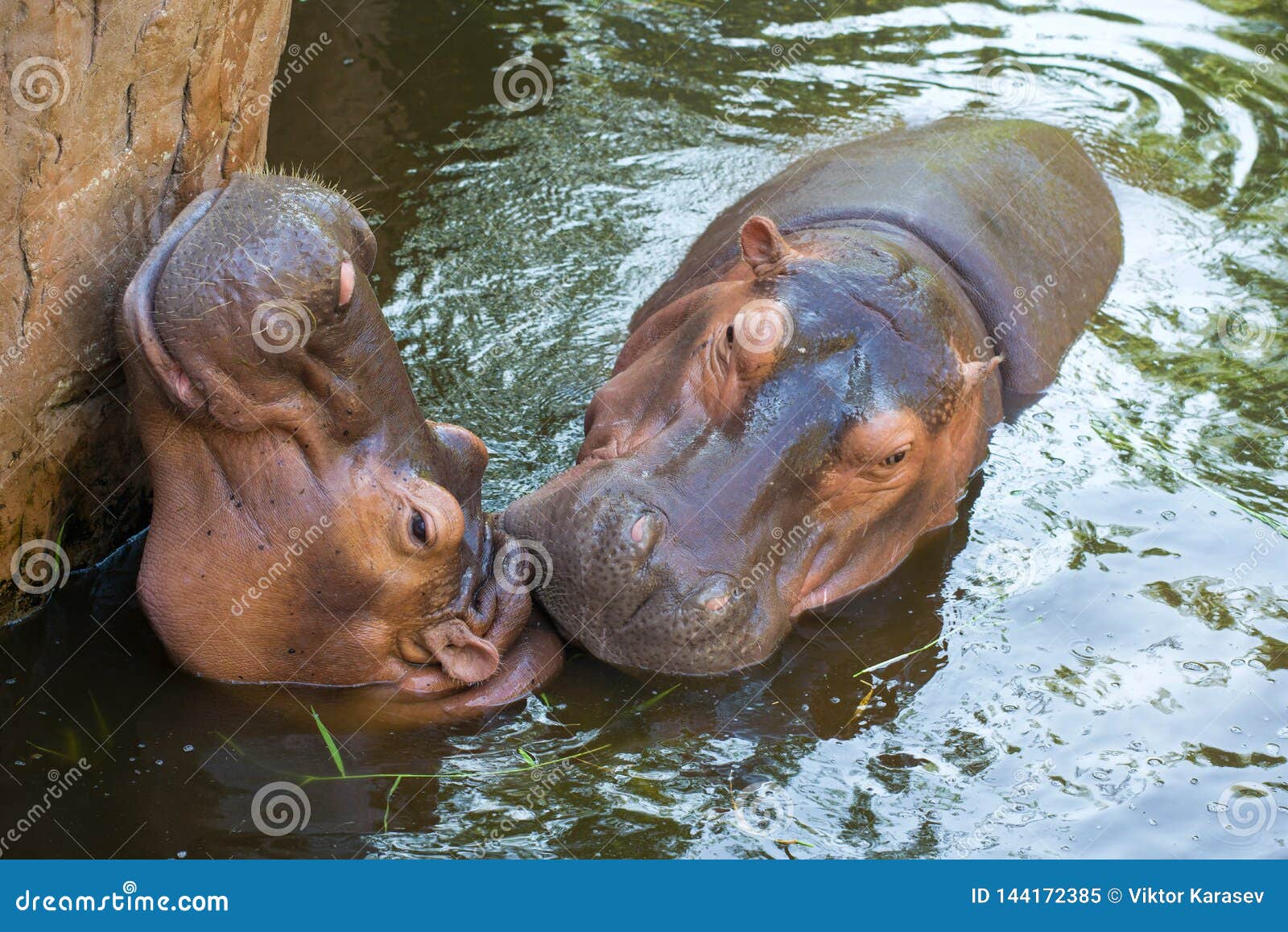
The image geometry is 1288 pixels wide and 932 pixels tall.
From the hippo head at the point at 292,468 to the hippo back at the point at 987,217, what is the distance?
214 centimetres

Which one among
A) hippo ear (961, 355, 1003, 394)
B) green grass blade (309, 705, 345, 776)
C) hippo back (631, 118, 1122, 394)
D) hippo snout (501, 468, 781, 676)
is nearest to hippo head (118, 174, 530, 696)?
green grass blade (309, 705, 345, 776)

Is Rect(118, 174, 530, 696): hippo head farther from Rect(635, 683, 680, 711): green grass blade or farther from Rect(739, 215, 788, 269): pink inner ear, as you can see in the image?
Rect(739, 215, 788, 269): pink inner ear

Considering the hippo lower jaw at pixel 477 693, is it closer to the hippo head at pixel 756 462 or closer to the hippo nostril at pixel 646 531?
the hippo head at pixel 756 462

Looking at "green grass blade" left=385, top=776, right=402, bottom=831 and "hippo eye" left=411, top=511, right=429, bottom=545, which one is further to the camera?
"hippo eye" left=411, top=511, right=429, bottom=545

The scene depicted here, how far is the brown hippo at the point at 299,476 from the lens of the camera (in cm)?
362

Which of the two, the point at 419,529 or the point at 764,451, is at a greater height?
the point at 764,451

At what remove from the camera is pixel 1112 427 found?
6215 millimetres

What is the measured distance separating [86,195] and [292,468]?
924 millimetres

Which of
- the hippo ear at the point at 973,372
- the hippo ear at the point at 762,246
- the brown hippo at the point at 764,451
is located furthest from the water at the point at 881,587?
the hippo ear at the point at 762,246

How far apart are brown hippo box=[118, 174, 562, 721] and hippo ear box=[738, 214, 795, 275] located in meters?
1.25

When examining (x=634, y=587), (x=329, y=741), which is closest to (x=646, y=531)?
(x=634, y=587)

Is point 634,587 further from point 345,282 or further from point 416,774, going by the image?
point 345,282

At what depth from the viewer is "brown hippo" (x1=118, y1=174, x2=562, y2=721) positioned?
362cm

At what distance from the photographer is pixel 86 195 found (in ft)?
12.8
